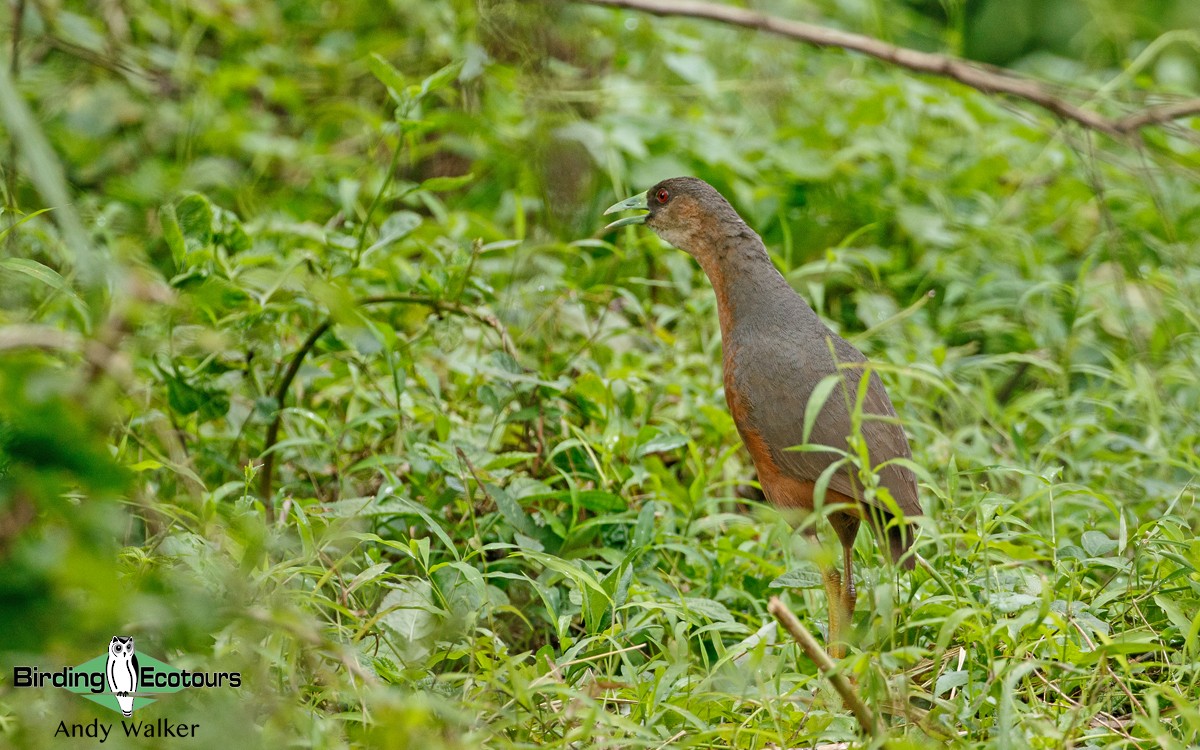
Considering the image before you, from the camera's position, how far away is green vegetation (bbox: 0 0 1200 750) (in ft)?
7.25

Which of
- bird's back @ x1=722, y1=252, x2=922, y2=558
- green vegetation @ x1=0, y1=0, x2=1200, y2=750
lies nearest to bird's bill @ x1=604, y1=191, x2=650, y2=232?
green vegetation @ x1=0, y1=0, x2=1200, y2=750

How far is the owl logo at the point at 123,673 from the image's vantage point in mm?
2098

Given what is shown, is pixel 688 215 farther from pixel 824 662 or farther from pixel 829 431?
pixel 824 662

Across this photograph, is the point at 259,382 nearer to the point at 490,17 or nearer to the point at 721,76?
the point at 490,17

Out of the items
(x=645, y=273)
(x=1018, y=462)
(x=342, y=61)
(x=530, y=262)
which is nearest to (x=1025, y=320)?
(x=1018, y=462)

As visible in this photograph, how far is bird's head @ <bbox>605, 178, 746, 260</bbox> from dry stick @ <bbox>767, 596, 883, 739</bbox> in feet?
5.47

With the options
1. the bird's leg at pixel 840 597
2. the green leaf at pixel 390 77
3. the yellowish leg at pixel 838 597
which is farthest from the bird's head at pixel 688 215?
the yellowish leg at pixel 838 597

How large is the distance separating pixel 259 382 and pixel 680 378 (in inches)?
58.2

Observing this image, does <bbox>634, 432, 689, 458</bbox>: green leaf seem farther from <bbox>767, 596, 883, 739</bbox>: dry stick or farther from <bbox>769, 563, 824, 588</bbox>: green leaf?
<bbox>767, 596, 883, 739</bbox>: dry stick

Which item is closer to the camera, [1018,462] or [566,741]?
[566,741]

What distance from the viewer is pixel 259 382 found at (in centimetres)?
349

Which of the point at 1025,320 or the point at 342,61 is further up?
the point at 342,61

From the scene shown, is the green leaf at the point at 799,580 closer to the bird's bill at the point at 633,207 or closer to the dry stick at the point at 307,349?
the dry stick at the point at 307,349

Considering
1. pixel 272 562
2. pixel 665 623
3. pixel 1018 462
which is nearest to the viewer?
pixel 272 562
